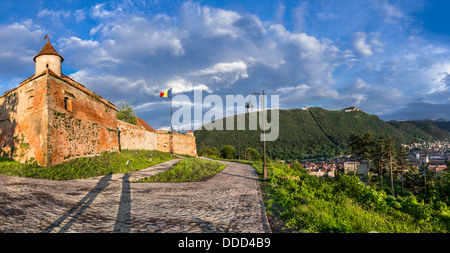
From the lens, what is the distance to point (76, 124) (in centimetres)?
1730

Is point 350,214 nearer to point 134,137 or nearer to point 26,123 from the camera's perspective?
point 26,123

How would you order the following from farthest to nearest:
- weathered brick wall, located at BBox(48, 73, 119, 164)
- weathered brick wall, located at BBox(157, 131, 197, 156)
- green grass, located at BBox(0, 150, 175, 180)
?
1. weathered brick wall, located at BBox(157, 131, 197, 156)
2. weathered brick wall, located at BBox(48, 73, 119, 164)
3. green grass, located at BBox(0, 150, 175, 180)

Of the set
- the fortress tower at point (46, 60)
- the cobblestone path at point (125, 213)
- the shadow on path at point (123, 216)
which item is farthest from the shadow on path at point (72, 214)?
the fortress tower at point (46, 60)

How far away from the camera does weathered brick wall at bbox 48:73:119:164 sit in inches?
579

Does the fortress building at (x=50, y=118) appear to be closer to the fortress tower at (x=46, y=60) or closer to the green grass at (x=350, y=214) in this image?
the fortress tower at (x=46, y=60)

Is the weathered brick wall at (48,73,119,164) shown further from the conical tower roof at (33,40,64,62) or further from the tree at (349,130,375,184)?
the tree at (349,130,375,184)

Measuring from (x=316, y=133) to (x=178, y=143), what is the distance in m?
115

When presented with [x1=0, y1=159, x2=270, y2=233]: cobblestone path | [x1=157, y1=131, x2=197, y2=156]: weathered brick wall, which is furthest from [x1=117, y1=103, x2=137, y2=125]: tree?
[x1=0, y1=159, x2=270, y2=233]: cobblestone path

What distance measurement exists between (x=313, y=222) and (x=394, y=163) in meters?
47.6

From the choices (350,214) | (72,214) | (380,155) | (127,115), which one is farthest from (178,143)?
(350,214)

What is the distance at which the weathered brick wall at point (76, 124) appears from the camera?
579 inches

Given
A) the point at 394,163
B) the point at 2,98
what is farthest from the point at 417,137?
the point at 2,98

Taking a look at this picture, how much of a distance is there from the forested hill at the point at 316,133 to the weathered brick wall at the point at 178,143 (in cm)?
4968
